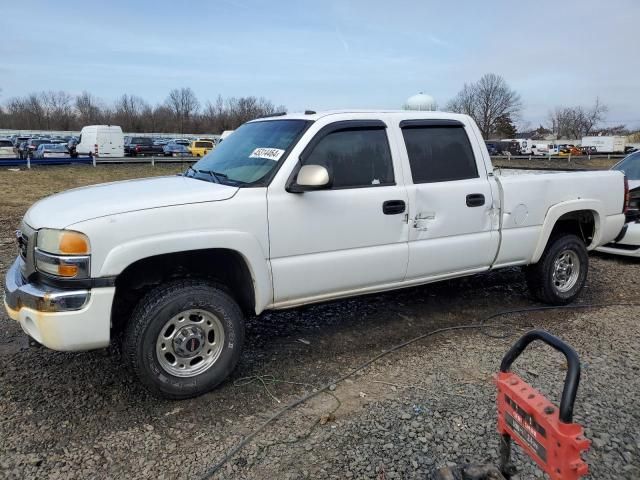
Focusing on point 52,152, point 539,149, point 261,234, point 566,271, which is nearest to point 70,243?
point 261,234

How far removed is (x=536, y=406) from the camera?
2.14 m

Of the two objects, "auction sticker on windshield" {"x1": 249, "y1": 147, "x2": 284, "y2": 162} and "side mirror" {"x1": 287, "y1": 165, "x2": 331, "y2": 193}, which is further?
"auction sticker on windshield" {"x1": 249, "y1": 147, "x2": 284, "y2": 162}

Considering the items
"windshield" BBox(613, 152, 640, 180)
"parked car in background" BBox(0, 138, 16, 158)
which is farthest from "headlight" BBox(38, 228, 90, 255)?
"parked car in background" BBox(0, 138, 16, 158)

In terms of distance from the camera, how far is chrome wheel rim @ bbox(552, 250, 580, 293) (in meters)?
5.42

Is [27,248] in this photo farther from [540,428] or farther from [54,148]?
[54,148]

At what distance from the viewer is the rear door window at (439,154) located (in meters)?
4.37

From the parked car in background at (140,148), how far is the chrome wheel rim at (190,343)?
38.9m

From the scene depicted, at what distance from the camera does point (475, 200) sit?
4.54m

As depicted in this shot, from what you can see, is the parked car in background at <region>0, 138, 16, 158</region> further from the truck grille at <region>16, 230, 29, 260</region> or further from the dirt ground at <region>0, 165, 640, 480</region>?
the truck grille at <region>16, 230, 29, 260</region>

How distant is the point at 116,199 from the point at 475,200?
2874 millimetres

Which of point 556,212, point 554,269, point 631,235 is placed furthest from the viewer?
point 631,235

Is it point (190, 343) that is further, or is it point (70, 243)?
point (190, 343)

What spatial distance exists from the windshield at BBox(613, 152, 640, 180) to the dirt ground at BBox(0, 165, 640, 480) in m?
4.21

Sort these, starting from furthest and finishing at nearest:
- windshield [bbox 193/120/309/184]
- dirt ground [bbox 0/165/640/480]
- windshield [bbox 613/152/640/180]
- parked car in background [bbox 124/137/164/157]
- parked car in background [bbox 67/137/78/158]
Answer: parked car in background [bbox 124/137/164/157]
parked car in background [bbox 67/137/78/158]
windshield [bbox 613/152/640/180]
windshield [bbox 193/120/309/184]
dirt ground [bbox 0/165/640/480]
